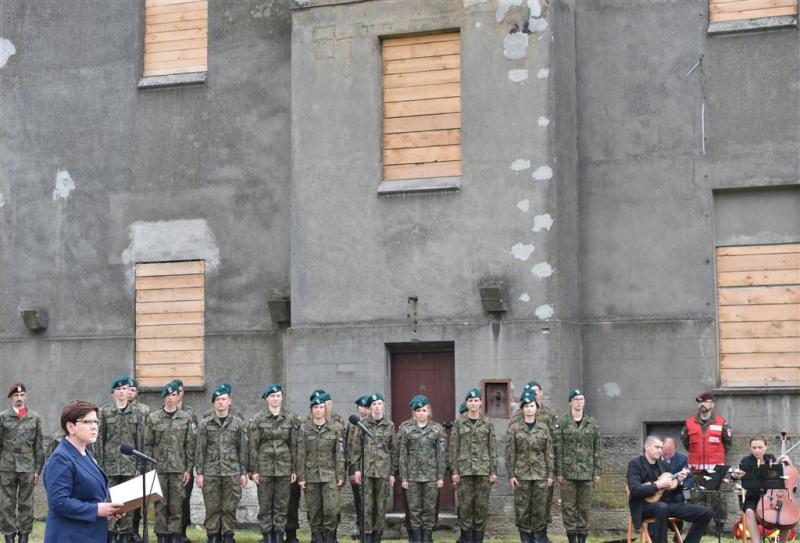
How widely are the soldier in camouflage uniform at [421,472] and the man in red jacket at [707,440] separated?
3.12 meters

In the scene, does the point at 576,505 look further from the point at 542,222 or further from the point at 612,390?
the point at 542,222

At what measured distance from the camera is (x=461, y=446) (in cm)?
1606

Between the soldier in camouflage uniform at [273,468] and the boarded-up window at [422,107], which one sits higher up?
the boarded-up window at [422,107]

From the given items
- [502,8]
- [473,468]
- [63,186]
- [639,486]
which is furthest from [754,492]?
[63,186]

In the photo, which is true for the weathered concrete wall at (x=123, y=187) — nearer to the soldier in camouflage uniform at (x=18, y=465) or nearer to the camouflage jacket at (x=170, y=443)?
the camouflage jacket at (x=170, y=443)

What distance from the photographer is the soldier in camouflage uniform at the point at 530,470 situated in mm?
15828

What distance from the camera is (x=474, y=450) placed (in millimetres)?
15992

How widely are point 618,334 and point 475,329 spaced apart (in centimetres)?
199

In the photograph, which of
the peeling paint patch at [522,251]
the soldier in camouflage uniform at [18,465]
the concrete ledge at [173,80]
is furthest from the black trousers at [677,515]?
the concrete ledge at [173,80]

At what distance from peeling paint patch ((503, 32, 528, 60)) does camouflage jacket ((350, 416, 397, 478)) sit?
5139mm

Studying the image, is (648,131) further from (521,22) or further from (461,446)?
(461,446)

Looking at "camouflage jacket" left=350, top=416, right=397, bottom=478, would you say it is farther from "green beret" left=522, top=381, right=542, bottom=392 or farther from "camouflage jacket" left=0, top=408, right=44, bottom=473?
"camouflage jacket" left=0, top=408, right=44, bottom=473

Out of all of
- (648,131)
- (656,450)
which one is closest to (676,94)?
(648,131)

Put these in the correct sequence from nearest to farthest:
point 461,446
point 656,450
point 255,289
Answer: point 656,450, point 461,446, point 255,289
